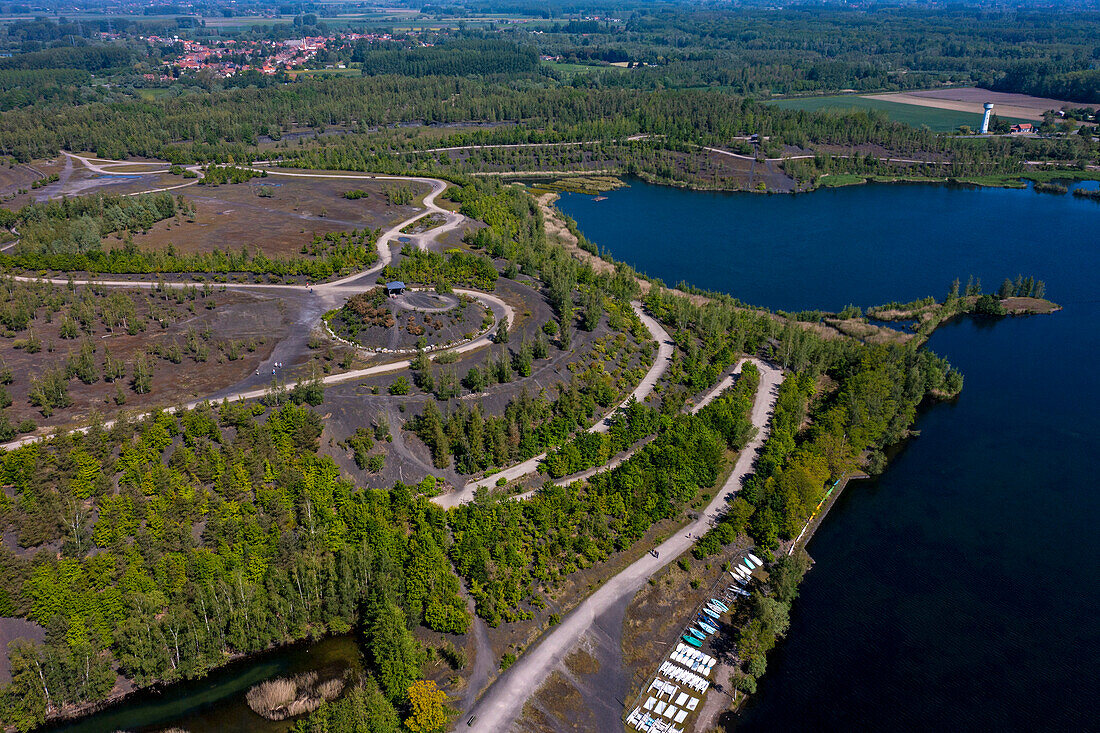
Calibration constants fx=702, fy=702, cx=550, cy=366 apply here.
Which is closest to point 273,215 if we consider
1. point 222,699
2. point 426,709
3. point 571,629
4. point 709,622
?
point 222,699

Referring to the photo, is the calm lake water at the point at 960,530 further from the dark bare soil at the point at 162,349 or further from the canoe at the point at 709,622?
the dark bare soil at the point at 162,349

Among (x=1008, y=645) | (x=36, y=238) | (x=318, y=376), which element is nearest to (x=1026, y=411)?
(x=1008, y=645)

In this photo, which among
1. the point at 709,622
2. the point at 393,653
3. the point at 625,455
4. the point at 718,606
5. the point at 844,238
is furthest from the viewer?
the point at 844,238

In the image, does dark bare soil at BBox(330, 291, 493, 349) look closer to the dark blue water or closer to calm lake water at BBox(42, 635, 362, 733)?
calm lake water at BBox(42, 635, 362, 733)

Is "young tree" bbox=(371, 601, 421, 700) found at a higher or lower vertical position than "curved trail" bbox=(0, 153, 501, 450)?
lower

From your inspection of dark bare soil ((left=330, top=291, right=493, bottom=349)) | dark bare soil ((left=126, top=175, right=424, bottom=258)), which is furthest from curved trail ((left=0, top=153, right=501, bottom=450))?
dark bare soil ((left=126, top=175, right=424, bottom=258))

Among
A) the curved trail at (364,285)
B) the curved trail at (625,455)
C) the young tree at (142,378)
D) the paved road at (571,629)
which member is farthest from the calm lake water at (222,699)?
the young tree at (142,378)

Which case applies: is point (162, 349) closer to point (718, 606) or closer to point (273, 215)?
point (273, 215)
